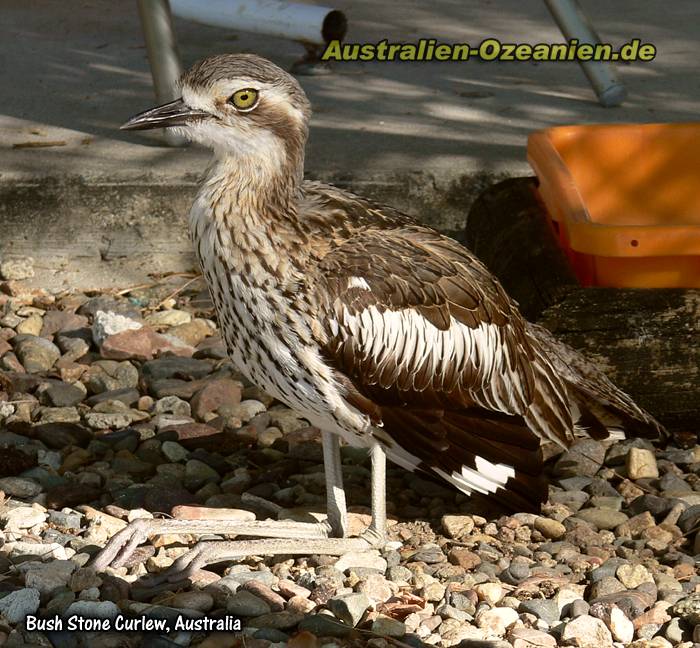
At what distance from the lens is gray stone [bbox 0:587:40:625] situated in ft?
11.8

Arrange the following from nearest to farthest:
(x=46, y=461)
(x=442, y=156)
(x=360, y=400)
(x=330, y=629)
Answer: (x=330, y=629), (x=360, y=400), (x=46, y=461), (x=442, y=156)

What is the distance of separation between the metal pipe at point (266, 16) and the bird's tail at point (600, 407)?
2645mm

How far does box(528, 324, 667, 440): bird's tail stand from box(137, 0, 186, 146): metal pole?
2.38 metres

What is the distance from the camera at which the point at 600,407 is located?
4367mm

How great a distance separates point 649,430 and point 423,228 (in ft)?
3.27

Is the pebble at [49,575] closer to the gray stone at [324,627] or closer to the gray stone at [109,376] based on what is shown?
the gray stone at [324,627]

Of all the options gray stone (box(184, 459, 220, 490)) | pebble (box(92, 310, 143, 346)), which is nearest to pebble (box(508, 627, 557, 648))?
gray stone (box(184, 459, 220, 490))

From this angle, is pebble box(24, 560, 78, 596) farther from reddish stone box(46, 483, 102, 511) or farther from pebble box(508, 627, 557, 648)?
pebble box(508, 627, 557, 648)

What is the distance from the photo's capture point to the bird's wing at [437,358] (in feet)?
12.5

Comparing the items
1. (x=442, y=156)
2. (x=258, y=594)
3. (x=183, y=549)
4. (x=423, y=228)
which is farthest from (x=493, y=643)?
(x=442, y=156)

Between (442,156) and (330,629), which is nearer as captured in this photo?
(330,629)

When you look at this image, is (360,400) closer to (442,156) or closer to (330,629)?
(330,629)

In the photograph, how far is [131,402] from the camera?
501cm

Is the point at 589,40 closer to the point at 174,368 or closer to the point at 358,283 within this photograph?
the point at 174,368
